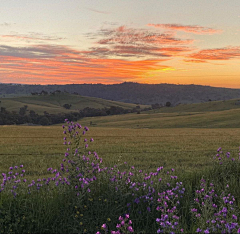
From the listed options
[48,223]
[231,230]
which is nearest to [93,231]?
[48,223]

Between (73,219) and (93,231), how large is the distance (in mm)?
536

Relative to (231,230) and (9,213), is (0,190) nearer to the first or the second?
(9,213)

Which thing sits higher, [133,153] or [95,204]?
[95,204]

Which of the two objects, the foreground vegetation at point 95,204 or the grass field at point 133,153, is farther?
the grass field at point 133,153

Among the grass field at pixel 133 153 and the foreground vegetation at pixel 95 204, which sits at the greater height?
the foreground vegetation at pixel 95 204

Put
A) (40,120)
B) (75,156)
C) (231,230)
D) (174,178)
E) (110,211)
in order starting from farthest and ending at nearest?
(40,120), (174,178), (75,156), (110,211), (231,230)

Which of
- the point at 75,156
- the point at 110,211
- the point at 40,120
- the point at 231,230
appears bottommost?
the point at 40,120

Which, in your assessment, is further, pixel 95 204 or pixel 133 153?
pixel 133 153

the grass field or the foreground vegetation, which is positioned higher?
the foreground vegetation

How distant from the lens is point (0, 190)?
6.31m

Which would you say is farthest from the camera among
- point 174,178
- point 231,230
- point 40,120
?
point 40,120

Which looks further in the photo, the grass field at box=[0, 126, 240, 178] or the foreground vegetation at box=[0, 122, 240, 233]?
the grass field at box=[0, 126, 240, 178]

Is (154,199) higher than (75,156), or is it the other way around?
(75,156)

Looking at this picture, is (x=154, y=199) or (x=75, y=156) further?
(x=75, y=156)
